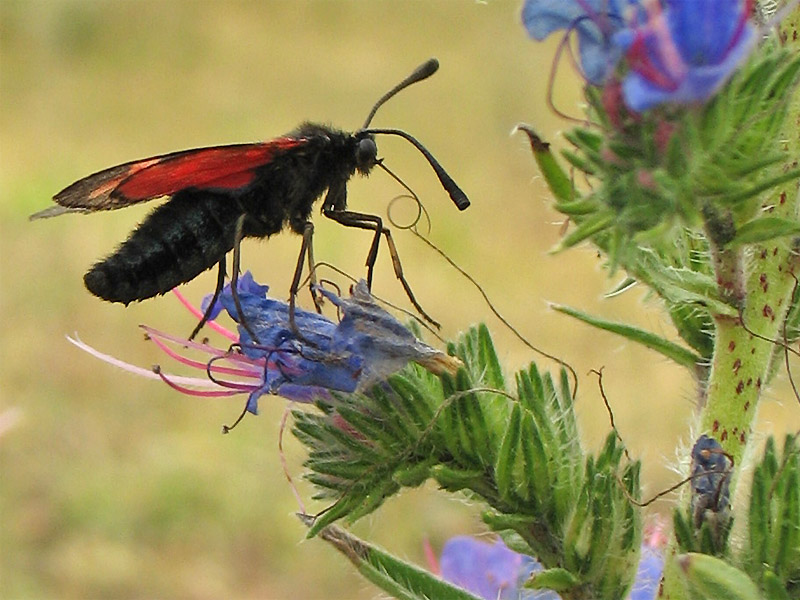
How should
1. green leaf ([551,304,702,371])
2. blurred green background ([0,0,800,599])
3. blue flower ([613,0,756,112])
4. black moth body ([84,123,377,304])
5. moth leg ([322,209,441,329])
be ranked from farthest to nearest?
blurred green background ([0,0,800,599]), moth leg ([322,209,441,329]), black moth body ([84,123,377,304]), green leaf ([551,304,702,371]), blue flower ([613,0,756,112])

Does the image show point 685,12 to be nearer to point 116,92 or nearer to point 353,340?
point 353,340

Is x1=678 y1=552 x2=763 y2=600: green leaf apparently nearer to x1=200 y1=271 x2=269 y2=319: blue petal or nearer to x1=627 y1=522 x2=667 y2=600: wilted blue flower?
x1=627 y1=522 x2=667 y2=600: wilted blue flower

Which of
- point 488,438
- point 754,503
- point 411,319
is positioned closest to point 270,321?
point 411,319

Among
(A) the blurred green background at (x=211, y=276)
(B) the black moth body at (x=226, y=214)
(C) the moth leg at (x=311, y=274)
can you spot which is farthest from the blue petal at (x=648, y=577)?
(B) the black moth body at (x=226, y=214)

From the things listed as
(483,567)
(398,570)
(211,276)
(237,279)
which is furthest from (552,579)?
(211,276)

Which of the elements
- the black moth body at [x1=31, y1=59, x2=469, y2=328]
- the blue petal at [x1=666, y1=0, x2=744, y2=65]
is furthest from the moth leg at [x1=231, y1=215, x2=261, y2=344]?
the blue petal at [x1=666, y1=0, x2=744, y2=65]

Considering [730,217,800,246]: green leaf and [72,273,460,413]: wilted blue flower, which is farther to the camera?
[72,273,460,413]: wilted blue flower

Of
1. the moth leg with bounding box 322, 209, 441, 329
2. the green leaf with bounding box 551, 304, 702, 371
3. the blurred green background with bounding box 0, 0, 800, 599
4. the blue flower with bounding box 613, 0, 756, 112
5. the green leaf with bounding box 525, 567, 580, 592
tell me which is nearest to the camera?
the blue flower with bounding box 613, 0, 756, 112
